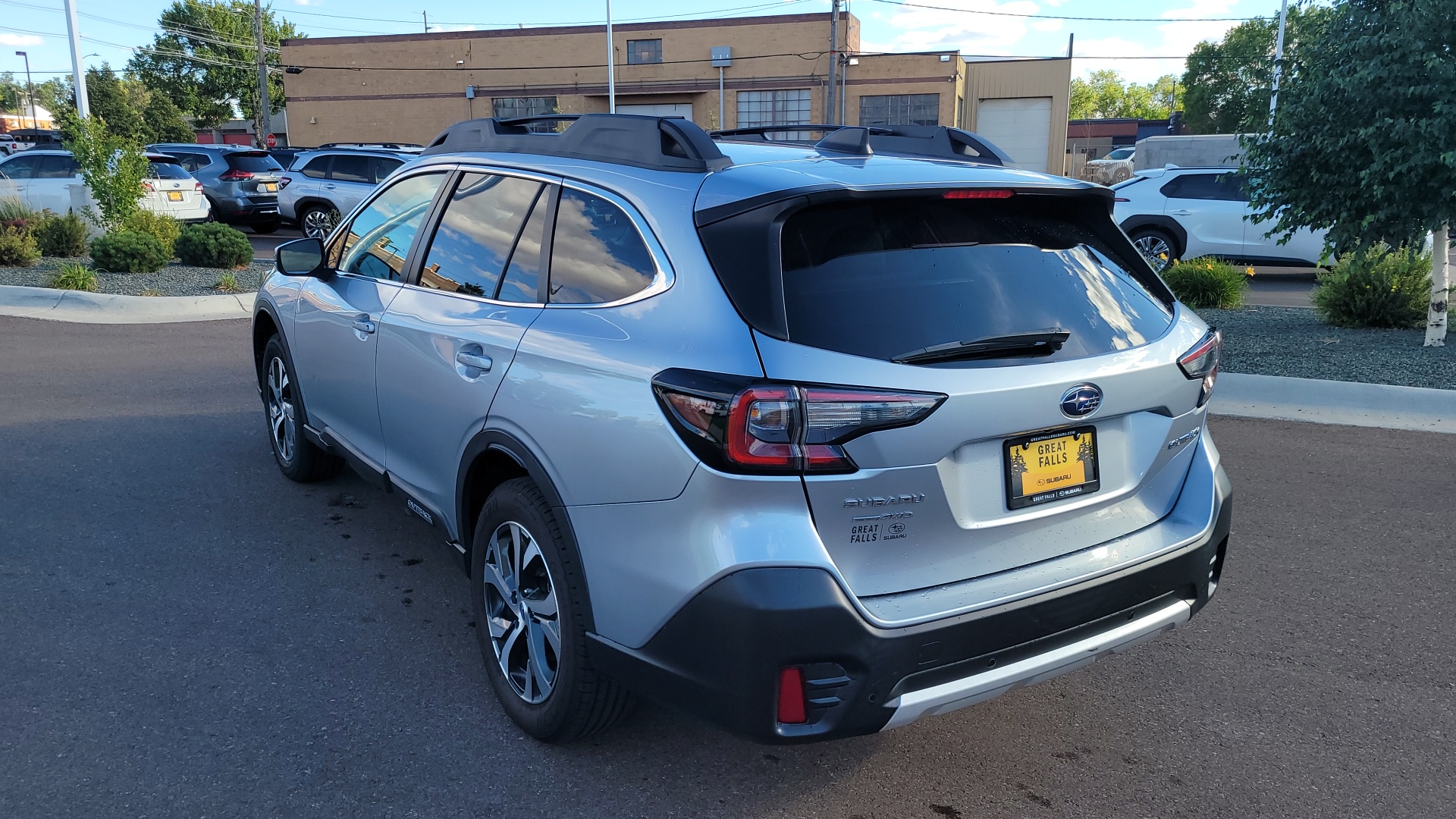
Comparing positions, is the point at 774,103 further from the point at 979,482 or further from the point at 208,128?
the point at 208,128

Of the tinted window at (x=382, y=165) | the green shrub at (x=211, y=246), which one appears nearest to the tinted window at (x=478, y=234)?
the green shrub at (x=211, y=246)

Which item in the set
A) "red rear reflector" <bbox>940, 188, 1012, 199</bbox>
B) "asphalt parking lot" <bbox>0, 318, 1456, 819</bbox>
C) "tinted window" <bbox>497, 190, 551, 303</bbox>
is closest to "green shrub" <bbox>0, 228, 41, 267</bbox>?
"asphalt parking lot" <bbox>0, 318, 1456, 819</bbox>

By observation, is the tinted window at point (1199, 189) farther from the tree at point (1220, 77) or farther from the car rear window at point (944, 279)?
the tree at point (1220, 77)

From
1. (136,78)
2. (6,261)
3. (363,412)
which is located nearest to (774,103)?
(6,261)

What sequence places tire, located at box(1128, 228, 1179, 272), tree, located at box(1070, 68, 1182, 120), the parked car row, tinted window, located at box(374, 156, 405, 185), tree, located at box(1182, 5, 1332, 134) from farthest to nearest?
tree, located at box(1070, 68, 1182, 120)
tree, located at box(1182, 5, 1332, 134)
tinted window, located at box(374, 156, 405, 185)
the parked car row
tire, located at box(1128, 228, 1179, 272)

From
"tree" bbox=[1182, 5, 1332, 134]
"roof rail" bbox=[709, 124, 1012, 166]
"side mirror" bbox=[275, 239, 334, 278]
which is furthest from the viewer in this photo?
"tree" bbox=[1182, 5, 1332, 134]

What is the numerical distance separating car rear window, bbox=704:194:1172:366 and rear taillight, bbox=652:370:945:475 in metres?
0.13

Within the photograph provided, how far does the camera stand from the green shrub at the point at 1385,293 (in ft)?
33.6

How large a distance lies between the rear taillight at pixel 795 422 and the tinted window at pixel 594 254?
60 centimetres

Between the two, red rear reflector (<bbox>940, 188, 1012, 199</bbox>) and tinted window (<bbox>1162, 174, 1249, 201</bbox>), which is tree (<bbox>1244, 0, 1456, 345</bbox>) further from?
red rear reflector (<bbox>940, 188, 1012, 199</bbox>)

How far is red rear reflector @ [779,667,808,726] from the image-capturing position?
2.54 m

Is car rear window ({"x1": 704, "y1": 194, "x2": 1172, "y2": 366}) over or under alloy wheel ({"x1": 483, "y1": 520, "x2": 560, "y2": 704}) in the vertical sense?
over

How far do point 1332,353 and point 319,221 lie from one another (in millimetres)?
16766

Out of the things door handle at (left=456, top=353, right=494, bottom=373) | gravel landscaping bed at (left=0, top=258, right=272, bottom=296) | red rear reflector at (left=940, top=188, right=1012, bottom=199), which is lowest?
gravel landscaping bed at (left=0, top=258, right=272, bottom=296)
